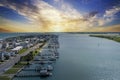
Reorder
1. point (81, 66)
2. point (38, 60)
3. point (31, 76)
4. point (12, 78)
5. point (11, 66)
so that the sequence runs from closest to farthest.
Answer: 1. point (12, 78)
2. point (31, 76)
3. point (11, 66)
4. point (81, 66)
5. point (38, 60)

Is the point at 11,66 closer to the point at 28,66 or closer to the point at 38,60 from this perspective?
the point at 28,66

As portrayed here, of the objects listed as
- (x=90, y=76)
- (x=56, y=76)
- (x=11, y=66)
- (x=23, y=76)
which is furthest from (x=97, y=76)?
(x=11, y=66)

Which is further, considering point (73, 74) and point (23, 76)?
point (73, 74)

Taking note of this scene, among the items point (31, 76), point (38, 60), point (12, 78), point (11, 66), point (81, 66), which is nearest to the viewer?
point (12, 78)

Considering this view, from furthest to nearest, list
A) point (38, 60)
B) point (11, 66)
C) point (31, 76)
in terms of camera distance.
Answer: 1. point (38, 60)
2. point (11, 66)
3. point (31, 76)

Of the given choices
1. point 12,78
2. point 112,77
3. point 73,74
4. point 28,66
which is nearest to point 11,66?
point 28,66

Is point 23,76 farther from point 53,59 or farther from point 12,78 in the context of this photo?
point 53,59

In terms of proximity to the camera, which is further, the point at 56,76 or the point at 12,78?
the point at 56,76

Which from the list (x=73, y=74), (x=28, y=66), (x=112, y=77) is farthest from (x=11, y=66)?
(x=112, y=77)
